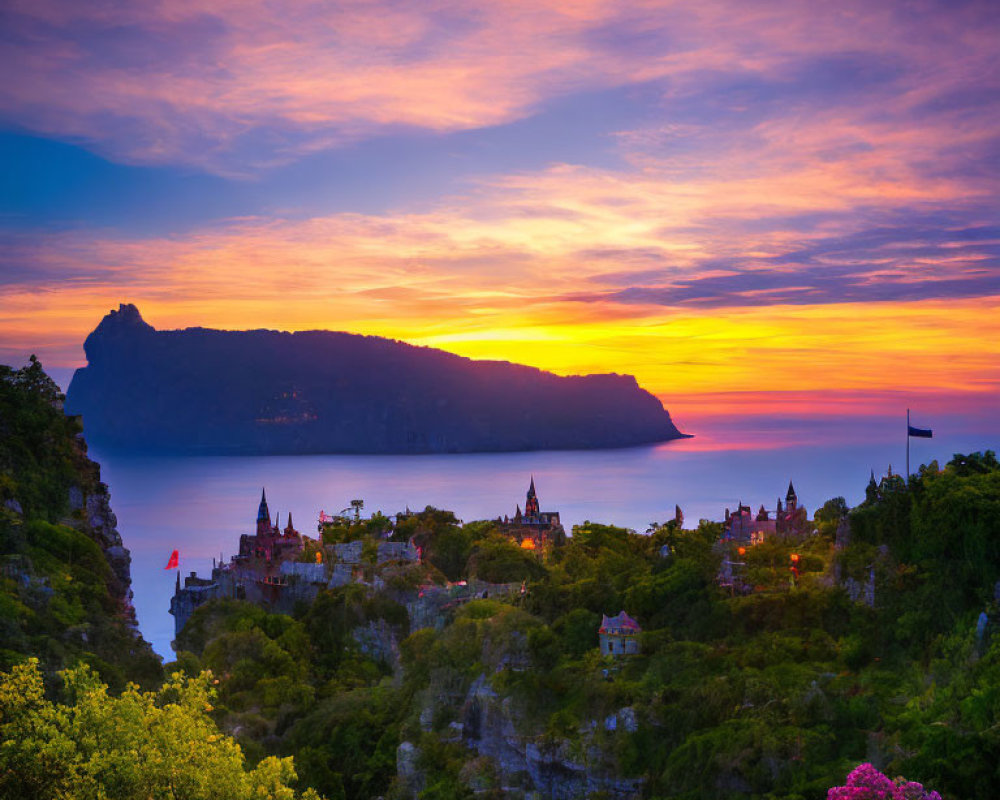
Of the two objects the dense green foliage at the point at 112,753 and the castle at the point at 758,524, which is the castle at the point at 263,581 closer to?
the castle at the point at 758,524

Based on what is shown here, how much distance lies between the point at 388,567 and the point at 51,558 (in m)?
24.7

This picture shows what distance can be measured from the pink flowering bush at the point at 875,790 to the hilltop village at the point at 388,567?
64.0ft

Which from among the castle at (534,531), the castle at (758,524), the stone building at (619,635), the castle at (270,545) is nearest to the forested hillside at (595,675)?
the stone building at (619,635)

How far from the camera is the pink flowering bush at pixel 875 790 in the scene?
51.7 ft

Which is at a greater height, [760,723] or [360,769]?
[760,723]

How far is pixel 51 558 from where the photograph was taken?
110 feet

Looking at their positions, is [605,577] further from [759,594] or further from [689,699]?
[689,699]

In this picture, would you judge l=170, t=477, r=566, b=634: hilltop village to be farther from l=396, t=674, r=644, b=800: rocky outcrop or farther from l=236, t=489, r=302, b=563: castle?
l=396, t=674, r=644, b=800: rocky outcrop

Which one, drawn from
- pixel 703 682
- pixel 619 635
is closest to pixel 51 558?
pixel 619 635

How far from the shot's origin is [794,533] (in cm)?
A: 5184

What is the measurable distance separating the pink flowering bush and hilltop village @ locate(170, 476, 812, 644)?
64.0 ft

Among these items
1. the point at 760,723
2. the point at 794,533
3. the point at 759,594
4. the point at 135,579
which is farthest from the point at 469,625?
the point at 135,579

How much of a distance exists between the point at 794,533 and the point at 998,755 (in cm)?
2980

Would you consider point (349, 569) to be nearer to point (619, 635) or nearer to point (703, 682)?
point (619, 635)
